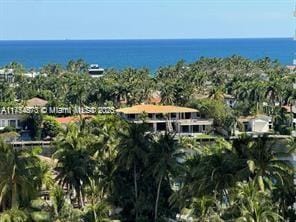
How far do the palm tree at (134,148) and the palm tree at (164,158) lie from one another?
71 cm

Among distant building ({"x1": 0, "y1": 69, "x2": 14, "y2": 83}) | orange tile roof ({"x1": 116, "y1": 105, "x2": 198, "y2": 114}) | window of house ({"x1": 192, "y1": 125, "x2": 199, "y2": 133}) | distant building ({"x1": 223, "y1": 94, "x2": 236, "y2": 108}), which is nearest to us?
orange tile roof ({"x1": 116, "y1": 105, "x2": 198, "y2": 114})

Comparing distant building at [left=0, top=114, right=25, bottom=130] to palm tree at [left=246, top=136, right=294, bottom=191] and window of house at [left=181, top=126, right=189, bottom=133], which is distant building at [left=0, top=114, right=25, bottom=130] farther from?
palm tree at [left=246, top=136, right=294, bottom=191]

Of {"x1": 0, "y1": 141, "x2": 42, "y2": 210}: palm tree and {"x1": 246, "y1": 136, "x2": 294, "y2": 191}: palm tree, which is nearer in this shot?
{"x1": 0, "y1": 141, "x2": 42, "y2": 210}: palm tree

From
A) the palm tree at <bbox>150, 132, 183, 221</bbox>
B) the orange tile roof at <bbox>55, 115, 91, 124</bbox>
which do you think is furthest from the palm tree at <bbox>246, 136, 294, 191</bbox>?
the orange tile roof at <bbox>55, 115, 91, 124</bbox>

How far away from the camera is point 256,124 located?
89.5 meters

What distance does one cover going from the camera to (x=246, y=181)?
36625 millimetres

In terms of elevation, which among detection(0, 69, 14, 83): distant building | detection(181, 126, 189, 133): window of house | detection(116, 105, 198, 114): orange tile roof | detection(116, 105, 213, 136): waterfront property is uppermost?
detection(0, 69, 14, 83): distant building

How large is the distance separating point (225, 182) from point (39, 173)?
1094cm

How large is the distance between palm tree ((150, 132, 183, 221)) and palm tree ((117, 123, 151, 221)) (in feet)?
2.33

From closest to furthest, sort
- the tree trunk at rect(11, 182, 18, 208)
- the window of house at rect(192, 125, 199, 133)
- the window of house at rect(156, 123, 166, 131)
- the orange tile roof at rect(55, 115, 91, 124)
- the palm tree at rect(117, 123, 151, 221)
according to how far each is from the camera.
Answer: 1. the tree trunk at rect(11, 182, 18, 208)
2. the palm tree at rect(117, 123, 151, 221)
3. the orange tile roof at rect(55, 115, 91, 124)
4. the window of house at rect(192, 125, 199, 133)
5. the window of house at rect(156, 123, 166, 131)

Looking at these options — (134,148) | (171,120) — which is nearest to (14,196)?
(134,148)

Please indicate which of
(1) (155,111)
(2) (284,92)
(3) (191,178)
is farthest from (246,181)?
(2) (284,92)

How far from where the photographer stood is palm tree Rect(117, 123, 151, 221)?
44156 mm

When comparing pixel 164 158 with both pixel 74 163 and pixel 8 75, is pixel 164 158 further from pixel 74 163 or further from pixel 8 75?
pixel 8 75
